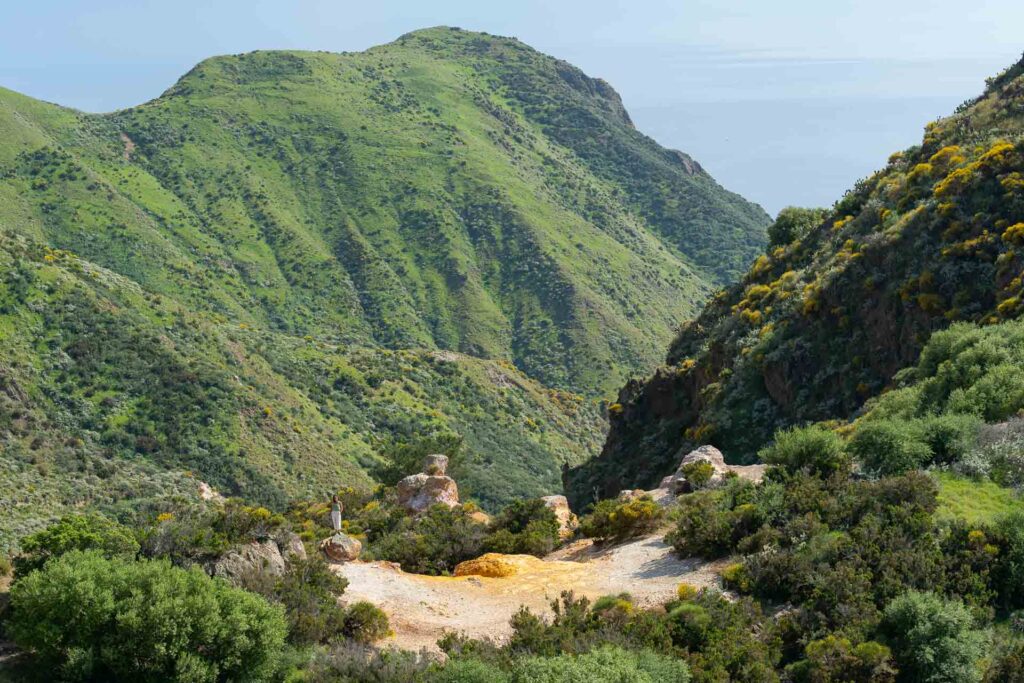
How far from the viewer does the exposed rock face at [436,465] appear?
2973 cm

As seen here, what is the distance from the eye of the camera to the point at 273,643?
483 inches

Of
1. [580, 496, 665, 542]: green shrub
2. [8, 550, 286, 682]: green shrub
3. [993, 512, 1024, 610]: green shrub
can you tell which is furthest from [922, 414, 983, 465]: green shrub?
[8, 550, 286, 682]: green shrub

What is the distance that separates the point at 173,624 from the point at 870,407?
55.4 ft

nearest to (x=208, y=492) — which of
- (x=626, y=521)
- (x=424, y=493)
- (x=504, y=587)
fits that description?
(x=424, y=493)

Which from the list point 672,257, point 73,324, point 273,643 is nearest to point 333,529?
point 273,643

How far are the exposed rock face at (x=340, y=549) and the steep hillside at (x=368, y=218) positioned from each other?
84663 mm

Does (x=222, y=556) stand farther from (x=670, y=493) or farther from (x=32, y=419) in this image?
(x=32, y=419)

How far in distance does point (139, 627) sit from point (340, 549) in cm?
698

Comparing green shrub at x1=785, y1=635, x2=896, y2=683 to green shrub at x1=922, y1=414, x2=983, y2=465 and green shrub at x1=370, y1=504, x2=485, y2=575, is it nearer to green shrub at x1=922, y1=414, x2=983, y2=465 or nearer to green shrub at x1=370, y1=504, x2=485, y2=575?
green shrub at x1=922, y1=414, x2=983, y2=465

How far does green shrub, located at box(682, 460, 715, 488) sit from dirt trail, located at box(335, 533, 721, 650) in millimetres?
2371

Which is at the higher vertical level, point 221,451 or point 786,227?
point 786,227

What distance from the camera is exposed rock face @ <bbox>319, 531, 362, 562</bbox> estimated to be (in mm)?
18469

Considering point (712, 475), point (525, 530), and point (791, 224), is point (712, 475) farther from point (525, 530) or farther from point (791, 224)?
point (791, 224)

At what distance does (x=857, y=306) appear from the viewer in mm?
28109
